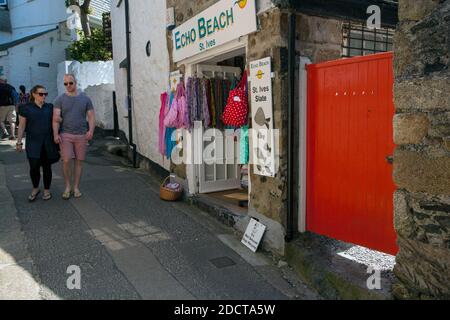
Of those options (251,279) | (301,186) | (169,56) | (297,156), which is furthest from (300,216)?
(169,56)

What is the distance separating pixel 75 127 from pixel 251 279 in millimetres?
3684

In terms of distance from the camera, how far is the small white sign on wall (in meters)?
4.39

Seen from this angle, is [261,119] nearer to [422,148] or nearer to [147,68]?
[422,148]

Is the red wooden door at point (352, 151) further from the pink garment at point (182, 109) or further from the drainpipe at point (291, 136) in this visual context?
the pink garment at point (182, 109)

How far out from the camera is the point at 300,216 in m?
4.25

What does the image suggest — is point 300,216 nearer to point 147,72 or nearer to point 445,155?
point 445,155

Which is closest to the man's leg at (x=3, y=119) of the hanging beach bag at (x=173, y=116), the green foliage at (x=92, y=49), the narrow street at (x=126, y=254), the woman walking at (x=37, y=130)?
the green foliage at (x=92, y=49)

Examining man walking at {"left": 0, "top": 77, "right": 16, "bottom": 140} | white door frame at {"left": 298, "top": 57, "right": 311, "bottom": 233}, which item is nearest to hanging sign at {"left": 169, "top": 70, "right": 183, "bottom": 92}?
white door frame at {"left": 298, "top": 57, "right": 311, "bottom": 233}

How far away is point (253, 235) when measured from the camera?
4.49 m

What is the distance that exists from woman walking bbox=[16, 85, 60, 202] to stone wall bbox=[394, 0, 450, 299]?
4887mm

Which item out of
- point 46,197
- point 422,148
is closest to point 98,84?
point 46,197

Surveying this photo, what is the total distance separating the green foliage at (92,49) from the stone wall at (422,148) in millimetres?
15075
